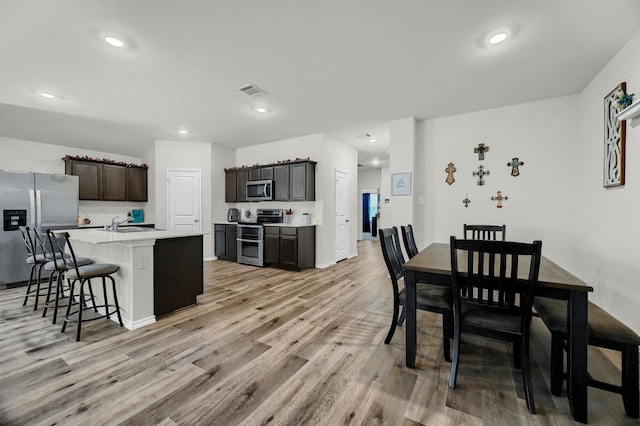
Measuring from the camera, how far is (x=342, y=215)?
589cm

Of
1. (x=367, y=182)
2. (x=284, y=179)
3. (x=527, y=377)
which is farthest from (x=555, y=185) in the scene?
(x=367, y=182)

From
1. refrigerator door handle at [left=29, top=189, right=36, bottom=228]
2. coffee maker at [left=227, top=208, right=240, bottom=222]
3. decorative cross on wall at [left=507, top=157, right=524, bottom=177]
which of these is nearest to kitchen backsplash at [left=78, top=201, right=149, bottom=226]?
refrigerator door handle at [left=29, top=189, right=36, bottom=228]

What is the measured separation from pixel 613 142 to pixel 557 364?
235cm

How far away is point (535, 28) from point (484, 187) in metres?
2.24

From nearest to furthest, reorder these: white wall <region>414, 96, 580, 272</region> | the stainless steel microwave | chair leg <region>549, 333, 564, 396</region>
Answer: chair leg <region>549, 333, 564, 396</region>
white wall <region>414, 96, 580, 272</region>
the stainless steel microwave

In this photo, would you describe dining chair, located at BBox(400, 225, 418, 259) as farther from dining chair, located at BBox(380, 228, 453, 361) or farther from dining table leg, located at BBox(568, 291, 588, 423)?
dining table leg, located at BBox(568, 291, 588, 423)

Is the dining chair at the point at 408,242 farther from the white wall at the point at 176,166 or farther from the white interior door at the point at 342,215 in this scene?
the white wall at the point at 176,166

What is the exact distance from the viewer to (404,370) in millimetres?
1940

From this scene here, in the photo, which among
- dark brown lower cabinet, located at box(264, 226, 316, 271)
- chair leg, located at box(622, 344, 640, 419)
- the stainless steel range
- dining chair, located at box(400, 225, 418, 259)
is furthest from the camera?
the stainless steel range

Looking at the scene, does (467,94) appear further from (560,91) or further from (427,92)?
(560,91)

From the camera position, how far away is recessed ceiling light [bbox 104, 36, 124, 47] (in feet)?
7.52

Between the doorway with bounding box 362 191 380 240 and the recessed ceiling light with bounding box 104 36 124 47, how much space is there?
8639 millimetres

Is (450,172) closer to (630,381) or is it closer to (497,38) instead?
(497,38)

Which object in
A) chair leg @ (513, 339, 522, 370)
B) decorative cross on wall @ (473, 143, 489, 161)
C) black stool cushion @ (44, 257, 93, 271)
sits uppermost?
decorative cross on wall @ (473, 143, 489, 161)
